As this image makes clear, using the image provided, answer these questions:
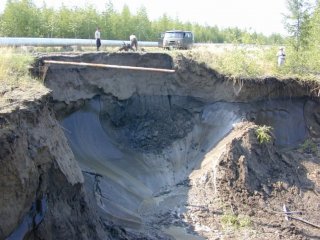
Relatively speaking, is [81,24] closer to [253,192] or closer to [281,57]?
[281,57]

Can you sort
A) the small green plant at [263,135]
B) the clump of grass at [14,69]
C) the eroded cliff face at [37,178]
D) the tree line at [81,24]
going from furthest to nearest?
the tree line at [81,24] → the small green plant at [263,135] → the clump of grass at [14,69] → the eroded cliff face at [37,178]

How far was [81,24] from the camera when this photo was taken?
1447 inches

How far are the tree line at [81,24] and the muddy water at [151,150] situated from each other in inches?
164

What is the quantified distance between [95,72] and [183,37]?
1730 centimetres

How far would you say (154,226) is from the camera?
1353cm

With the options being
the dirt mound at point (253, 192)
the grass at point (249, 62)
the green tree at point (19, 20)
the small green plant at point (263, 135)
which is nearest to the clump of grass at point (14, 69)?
the dirt mound at point (253, 192)

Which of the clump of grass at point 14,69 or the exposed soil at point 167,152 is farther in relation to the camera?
the clump of grass at point 14,69

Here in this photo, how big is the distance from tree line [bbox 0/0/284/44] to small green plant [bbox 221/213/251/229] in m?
9.31

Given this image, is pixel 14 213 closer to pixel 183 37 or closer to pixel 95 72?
pixel 95 72

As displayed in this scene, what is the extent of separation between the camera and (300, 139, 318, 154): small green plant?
1941 cm

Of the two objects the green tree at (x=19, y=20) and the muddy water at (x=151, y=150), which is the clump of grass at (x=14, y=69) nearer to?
the muddy water at (x=151, y=150)

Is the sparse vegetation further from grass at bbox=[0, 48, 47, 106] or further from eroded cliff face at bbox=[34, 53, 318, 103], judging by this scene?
grass at bbox=[0, 48, 47, 106]

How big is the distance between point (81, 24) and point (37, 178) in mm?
30152

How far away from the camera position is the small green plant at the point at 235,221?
1404cm
